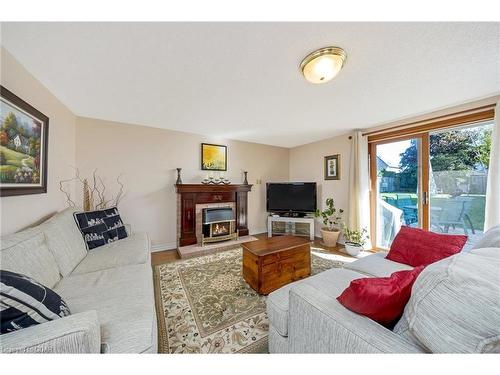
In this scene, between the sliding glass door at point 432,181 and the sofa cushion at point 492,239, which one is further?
the sliding glass door at point 432,181

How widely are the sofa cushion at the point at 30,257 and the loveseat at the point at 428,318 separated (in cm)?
153

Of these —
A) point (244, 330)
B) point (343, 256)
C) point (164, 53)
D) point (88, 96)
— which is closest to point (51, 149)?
point (88, 96)

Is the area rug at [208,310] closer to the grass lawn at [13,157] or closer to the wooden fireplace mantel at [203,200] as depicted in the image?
the wooden fireplace mantel at [203,200]

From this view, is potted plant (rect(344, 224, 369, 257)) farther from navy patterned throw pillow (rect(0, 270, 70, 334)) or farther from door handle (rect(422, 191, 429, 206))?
navy patterned throw pillow (rect(0, 270, 70, 334))

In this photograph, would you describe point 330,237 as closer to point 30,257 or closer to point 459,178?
point 459,178

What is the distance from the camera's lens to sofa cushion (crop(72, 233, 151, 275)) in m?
1.54

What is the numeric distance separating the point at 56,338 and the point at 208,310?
3.97 ft

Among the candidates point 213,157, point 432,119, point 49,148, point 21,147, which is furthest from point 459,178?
point 49,148

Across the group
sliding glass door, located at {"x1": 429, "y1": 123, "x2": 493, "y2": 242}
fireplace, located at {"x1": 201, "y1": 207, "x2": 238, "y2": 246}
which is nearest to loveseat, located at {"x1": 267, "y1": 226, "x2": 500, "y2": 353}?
sliding glass door, located at {"x1": 429, "y1": 123, "x2": 493, "y2": 242}

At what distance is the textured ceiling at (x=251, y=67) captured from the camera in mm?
1151

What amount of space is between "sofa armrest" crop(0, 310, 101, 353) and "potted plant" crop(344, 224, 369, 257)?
317 cm

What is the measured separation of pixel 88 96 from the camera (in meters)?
2.04

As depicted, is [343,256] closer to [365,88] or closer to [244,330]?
[244,330]

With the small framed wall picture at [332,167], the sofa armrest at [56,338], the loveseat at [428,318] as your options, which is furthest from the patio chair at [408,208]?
the sofa armrest at [56,338]
